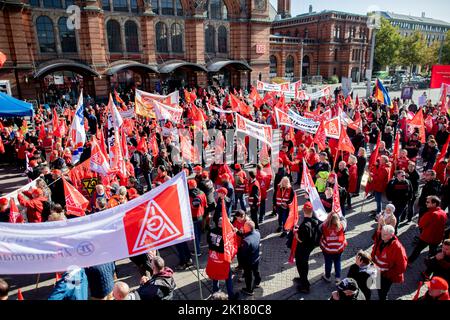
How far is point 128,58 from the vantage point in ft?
96.9

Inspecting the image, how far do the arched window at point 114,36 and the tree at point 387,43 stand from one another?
48.3 metres

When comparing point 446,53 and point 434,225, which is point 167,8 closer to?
point 434,225

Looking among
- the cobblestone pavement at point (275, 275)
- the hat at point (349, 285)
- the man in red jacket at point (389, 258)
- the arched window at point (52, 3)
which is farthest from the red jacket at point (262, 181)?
the arched window at point (52, 3)

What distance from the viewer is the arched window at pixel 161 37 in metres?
31.0

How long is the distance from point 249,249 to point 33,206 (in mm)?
4995

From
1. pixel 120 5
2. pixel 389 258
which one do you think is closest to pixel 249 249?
pixel 389 258

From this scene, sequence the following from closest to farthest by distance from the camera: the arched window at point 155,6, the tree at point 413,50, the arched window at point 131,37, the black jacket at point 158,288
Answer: the black jacket at point 158,288
the arched window at point 131,37
the arched window at point 155,6
the tree at point 413,50

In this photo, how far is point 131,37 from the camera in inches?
1166

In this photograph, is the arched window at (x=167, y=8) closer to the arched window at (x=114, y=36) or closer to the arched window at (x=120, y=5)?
the arched window at (x=120, y=5)

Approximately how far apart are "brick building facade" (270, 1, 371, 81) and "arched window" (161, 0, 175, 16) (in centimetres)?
2292

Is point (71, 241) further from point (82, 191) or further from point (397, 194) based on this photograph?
point (397, 194)

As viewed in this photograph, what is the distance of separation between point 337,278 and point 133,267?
4310mm
